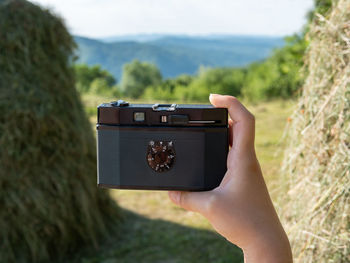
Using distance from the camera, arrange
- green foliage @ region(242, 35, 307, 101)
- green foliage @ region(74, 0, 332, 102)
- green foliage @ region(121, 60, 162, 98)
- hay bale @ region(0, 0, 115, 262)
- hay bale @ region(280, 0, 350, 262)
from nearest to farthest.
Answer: hay bale @ region(280, 0, 350, 262), hay bale @ region(0, 0, 115, 262), green foliage @ region(242, 35, 307, 101), green foliage @ region(74, 0, 332, 102), green foliage @ region(121, 60, 162, 98)

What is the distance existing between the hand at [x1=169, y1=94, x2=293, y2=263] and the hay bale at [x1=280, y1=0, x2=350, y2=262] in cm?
75

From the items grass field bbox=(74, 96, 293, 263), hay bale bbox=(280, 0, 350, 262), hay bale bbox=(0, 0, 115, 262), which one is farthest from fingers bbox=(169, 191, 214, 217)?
hay bale bbox=(0, 0, 115, 262)

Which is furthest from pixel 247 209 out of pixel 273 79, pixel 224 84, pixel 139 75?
pixel 139 75

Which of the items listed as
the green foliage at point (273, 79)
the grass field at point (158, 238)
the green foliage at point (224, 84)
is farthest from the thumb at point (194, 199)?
the green foliage at point (224, 84)

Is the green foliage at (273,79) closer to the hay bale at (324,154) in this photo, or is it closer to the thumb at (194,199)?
the hay bale at (324,154)

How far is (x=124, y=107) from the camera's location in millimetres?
1330

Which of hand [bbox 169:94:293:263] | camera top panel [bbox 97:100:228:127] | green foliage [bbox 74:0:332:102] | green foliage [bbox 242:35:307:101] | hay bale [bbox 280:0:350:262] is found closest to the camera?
hand [bbox 169:94:293:263]

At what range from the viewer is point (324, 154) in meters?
2.01

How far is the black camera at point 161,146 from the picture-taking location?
130cm

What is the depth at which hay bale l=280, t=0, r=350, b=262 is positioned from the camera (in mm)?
1788

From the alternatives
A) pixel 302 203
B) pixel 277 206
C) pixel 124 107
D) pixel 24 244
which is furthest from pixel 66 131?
pixel 124 107

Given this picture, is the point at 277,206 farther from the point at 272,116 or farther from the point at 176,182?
the point at 272,116

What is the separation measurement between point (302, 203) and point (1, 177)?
8.43 feet

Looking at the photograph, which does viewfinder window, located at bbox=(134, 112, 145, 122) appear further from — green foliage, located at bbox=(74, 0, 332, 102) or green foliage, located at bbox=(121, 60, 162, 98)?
green foliage, located at bbox=(121, 60, 162, 98)
